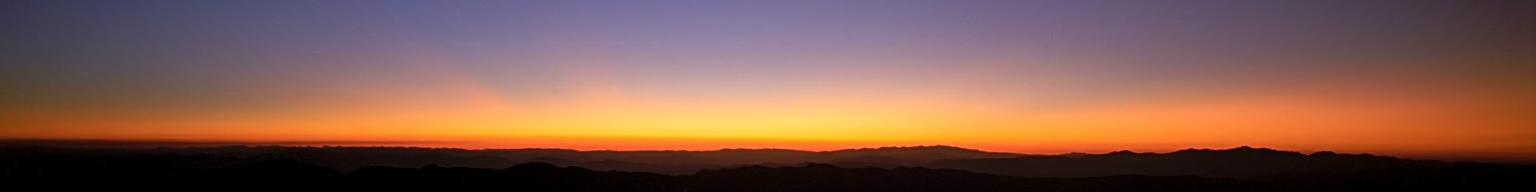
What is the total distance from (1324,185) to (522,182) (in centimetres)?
10028

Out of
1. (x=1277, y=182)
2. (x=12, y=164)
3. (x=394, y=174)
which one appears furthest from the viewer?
(x=1277, y=182)

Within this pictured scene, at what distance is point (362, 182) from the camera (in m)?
104

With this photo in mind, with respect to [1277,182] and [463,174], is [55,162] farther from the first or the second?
[1277,182]

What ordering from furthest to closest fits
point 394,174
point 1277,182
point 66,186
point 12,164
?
point 1277,182
point 12,164
point 394,174
point 66,186

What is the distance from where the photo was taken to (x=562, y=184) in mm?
106188

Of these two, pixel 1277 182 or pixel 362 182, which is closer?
pixel 362 182

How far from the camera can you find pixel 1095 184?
112750mm

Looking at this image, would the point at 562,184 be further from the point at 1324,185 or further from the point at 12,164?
the point at 1324,185

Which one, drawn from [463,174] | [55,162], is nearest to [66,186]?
[463,174]

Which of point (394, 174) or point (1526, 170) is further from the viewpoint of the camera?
point (1526, 170)

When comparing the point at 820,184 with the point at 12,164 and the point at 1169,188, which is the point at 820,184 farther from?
the point at 12,164

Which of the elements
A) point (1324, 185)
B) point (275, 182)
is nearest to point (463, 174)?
point (275, 182)

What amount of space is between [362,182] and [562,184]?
1925 centimetres

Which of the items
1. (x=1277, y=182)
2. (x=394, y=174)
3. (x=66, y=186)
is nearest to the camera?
(x=66, y=186)
